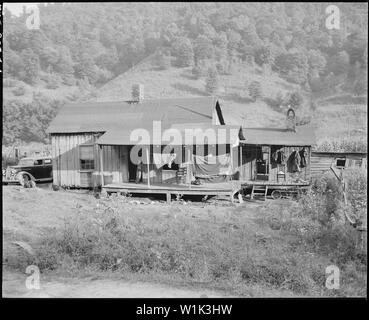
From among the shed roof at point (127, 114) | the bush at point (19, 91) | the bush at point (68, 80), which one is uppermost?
the bush at point (68, 80)

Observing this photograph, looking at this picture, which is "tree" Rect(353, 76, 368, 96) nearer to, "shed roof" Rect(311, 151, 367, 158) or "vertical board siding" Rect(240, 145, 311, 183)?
"shed roof" Rect(311, 151, 367, 158)

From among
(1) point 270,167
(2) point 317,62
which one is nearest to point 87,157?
(1) point 270,167

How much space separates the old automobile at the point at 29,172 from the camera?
64.7 ft

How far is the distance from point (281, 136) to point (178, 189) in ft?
27.8

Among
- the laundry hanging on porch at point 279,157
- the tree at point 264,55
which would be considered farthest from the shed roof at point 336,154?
the tree at point 264,55

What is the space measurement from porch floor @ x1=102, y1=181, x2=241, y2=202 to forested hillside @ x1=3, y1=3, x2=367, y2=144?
34527 millimetres

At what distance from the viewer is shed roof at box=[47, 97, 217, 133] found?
2017cm

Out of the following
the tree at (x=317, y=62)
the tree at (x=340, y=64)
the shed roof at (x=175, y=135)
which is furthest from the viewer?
the tree at (x=317, y=62)

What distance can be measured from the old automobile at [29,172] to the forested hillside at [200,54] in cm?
2866

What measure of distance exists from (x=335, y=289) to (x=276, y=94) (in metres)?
59.6

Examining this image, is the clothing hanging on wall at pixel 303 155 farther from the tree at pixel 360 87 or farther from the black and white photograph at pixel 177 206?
the tree at pixel 360 87

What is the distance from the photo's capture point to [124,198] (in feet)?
55.0

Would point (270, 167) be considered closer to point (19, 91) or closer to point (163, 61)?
point (19, 91)

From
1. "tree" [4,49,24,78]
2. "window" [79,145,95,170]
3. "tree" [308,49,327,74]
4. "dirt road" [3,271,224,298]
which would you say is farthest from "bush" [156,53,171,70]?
"dirt road" [3,271,224,298]
